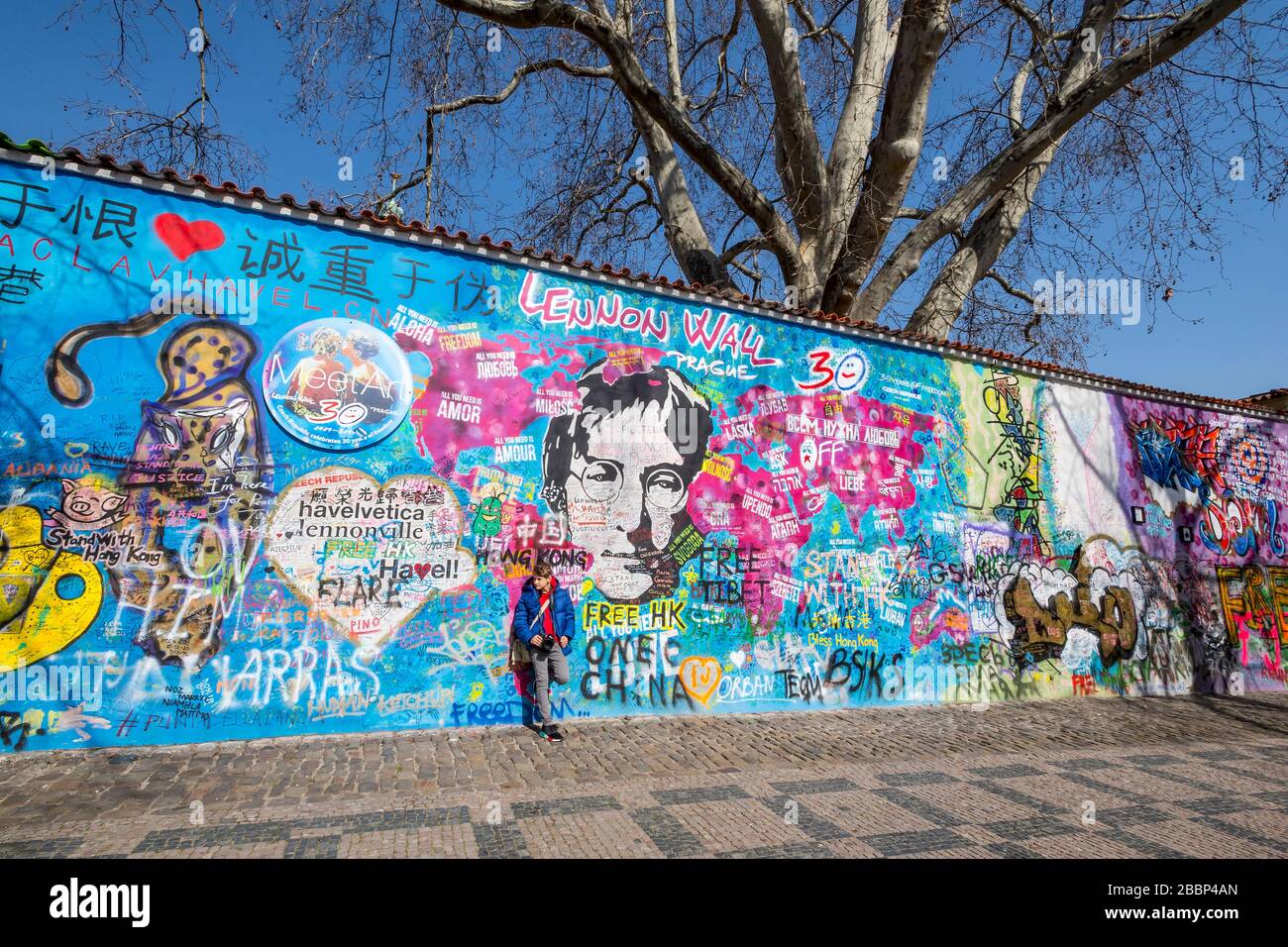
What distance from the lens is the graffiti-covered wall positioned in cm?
570

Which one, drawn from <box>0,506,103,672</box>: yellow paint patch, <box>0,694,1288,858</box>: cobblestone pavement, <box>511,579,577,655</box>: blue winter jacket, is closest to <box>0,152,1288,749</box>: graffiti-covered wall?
<box>0,506,103,672</box>: yellow paint patch

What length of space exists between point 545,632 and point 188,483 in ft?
9.56

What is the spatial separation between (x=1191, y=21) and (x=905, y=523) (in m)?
6.41

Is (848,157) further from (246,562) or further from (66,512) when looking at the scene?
(66,512)

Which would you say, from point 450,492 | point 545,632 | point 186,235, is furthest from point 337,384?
point 545,632

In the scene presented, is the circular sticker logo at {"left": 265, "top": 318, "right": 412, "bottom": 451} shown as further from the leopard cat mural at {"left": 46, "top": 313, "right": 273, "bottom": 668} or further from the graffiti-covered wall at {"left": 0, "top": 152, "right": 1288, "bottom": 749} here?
the leopard cat mural at {"left": 46, "top": 313, "right": 273, "bottom": 668}

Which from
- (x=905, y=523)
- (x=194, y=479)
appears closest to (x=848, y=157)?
(x=905, y=523)

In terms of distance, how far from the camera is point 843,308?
11.4 metres

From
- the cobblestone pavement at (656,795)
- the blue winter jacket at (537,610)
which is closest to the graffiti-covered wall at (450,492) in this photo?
the blue winter jacket at (537,610)

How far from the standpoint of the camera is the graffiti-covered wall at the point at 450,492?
5.70 metres

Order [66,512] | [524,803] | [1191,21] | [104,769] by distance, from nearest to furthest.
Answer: [524,803], [104,769], [66,512], [1191,21]

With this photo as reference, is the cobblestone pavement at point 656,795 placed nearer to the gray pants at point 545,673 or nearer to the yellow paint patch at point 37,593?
the gray pants at point 545,673

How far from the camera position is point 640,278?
25.5ft

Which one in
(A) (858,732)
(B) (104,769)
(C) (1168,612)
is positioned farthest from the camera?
(C) (1168,612)
